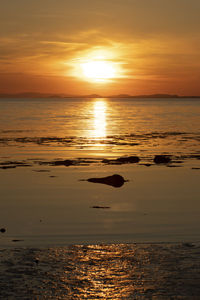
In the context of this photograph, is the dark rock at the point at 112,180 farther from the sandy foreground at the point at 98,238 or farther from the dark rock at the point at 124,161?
the dark rock at the point at 124,161

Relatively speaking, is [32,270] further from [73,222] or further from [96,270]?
[73,222]

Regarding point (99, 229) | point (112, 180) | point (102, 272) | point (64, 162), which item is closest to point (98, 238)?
point (99, 229)

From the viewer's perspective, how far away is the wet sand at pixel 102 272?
7090 millimetres

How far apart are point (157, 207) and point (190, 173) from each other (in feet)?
23.5

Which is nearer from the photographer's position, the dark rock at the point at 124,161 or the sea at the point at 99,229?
the sea at the point at 99,229

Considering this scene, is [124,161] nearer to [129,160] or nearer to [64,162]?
[129,160]

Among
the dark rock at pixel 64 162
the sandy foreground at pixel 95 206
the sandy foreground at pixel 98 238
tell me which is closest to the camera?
the sandy foreground at pixel 98 238

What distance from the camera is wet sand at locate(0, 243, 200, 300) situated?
709 cm

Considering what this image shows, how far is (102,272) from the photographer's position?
7883 mm

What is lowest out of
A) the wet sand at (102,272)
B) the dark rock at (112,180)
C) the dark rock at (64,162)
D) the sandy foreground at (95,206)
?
the wet sand at (102,272)

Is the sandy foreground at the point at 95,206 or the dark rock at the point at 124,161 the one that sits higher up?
the dark rock at the point at 124,161

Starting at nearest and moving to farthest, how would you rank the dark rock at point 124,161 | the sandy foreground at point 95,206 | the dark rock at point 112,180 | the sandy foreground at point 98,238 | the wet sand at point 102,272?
the wet sand at point 102,272 < the sandy foreground at point 98,238 < the sandy foreground at point 95,206 < the dark rock at point 112,180 < the dark rock at point 124,161

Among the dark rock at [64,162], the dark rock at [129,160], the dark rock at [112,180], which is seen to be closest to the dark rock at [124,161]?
the dark rock at [129,160]

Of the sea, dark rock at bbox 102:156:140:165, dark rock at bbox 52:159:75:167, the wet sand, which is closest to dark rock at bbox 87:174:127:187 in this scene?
the sea
